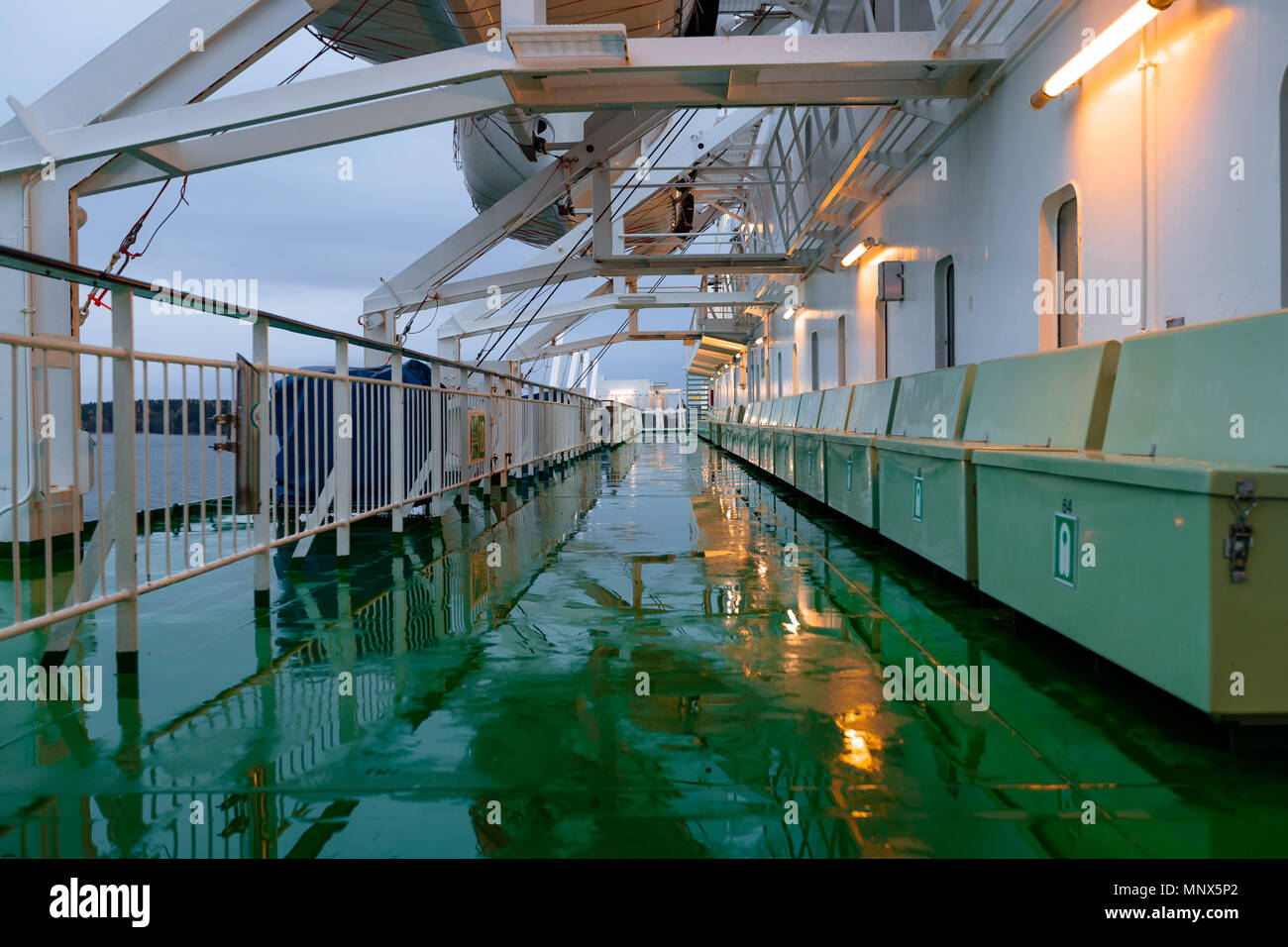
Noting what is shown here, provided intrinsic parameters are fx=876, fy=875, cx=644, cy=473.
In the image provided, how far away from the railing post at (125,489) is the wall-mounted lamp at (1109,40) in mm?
4867

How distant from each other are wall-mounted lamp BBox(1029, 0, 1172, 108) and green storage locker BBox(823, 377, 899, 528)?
2417 mm

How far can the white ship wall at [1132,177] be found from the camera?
4059 millimetres

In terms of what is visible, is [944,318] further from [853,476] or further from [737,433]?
[737,433]

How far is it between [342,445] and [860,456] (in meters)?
3.49

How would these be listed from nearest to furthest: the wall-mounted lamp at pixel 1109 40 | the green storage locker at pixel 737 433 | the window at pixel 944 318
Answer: the wall-mounted lamp at pixel 1109 40, the window at pixel 944 318, the green storage locker at pixel 737 433

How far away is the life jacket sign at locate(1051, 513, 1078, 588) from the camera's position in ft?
9.67

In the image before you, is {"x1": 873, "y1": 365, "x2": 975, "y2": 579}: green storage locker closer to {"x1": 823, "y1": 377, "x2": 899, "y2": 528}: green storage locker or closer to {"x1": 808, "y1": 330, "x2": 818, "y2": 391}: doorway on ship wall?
{"x1": 823, "y1": 377, "x2": 899, "y2": 528}: green storage locker

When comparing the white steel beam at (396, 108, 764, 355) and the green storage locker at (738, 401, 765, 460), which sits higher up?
the white steel beam at (396, 108, 764, 355)

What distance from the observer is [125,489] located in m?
3.15

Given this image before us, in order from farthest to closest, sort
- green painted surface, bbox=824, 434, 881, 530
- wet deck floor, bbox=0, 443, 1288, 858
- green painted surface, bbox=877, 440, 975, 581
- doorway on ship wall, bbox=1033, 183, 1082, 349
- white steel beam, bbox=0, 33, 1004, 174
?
white steel beam, bbox=0, 33, 1004, 174 < doorway on ship wall, bbox=1033, 183, 1082, 349 < green painted surface, bbox=824, 434, 881, 530 < green painted surface, bbox=877, 440, 975, 581 < wet deck floor, bbox=0, 443, 1288, 858

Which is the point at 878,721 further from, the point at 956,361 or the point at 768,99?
the point at 956,361

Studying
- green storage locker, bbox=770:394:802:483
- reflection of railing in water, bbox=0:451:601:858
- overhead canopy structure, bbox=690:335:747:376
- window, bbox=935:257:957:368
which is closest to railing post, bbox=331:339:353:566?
reflection of railing in water, bbox=0:451:601:858

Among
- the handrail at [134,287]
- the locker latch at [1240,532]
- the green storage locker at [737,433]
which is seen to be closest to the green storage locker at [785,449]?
the green storage locker at [737,433]

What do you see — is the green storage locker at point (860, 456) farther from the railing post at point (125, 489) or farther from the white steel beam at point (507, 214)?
the white steel beam at point (507, 214)
